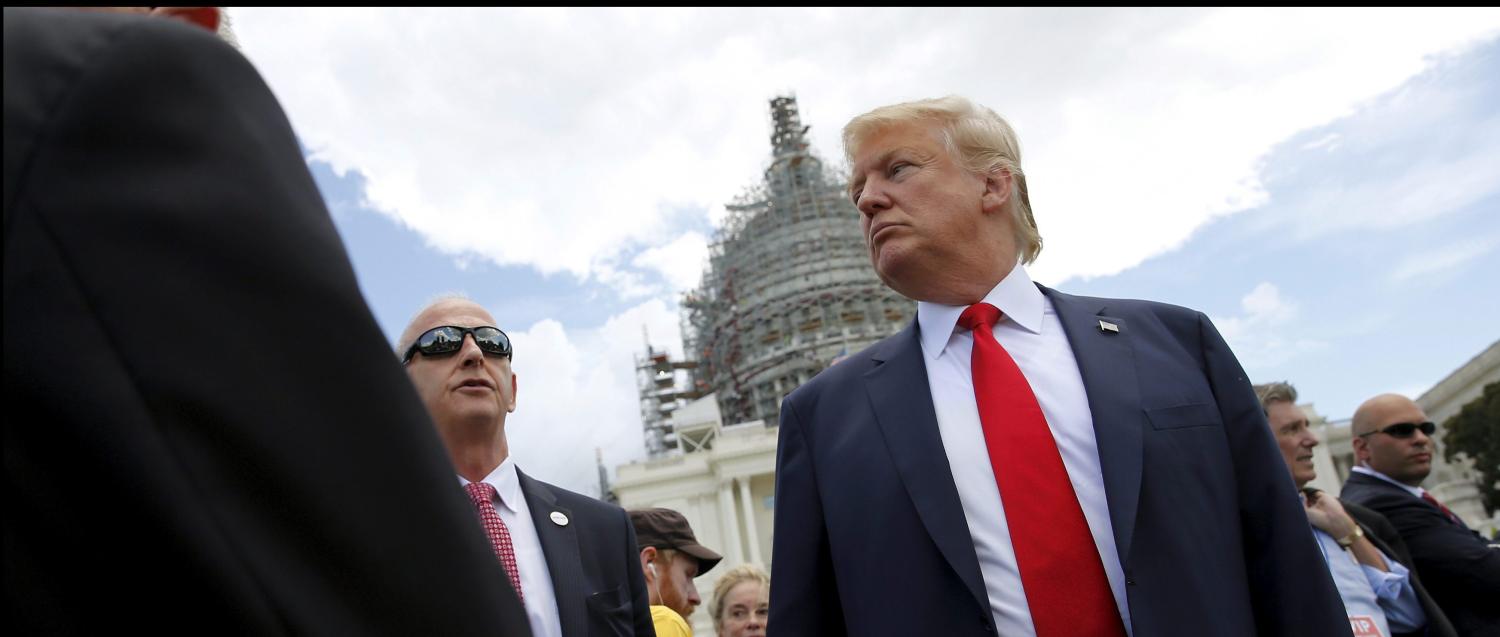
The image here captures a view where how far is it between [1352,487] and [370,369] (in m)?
8.36

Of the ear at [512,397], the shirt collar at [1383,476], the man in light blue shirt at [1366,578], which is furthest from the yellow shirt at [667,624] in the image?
the shirt collar at [1383,476]

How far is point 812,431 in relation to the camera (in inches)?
142

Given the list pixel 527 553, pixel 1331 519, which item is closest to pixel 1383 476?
pixel 1331 519

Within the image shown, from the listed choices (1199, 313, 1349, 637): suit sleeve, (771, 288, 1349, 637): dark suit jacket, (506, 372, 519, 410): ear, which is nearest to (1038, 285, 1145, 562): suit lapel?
(771, 288, 1349, 637): dark suit jacket

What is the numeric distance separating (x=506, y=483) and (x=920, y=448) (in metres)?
1.90

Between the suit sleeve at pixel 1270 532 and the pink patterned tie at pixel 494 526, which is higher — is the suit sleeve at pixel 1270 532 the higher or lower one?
the lower one

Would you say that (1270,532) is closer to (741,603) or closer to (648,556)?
(648,556)

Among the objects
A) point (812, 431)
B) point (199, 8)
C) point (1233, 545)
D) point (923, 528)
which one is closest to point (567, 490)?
point (812, 431)

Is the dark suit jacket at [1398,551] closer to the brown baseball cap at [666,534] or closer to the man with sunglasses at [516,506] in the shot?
the brown baseball cap at [666,534]

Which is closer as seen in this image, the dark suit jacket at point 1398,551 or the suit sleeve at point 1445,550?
the dark suit jacket at point 1398,551

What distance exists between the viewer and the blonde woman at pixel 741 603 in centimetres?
713

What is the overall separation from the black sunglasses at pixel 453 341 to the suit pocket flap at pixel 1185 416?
2.71 m

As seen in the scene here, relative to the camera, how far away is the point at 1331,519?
608 centimetres

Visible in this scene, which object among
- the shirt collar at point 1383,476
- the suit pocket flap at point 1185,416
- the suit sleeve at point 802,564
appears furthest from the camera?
the shirt collar at point 1383,476
